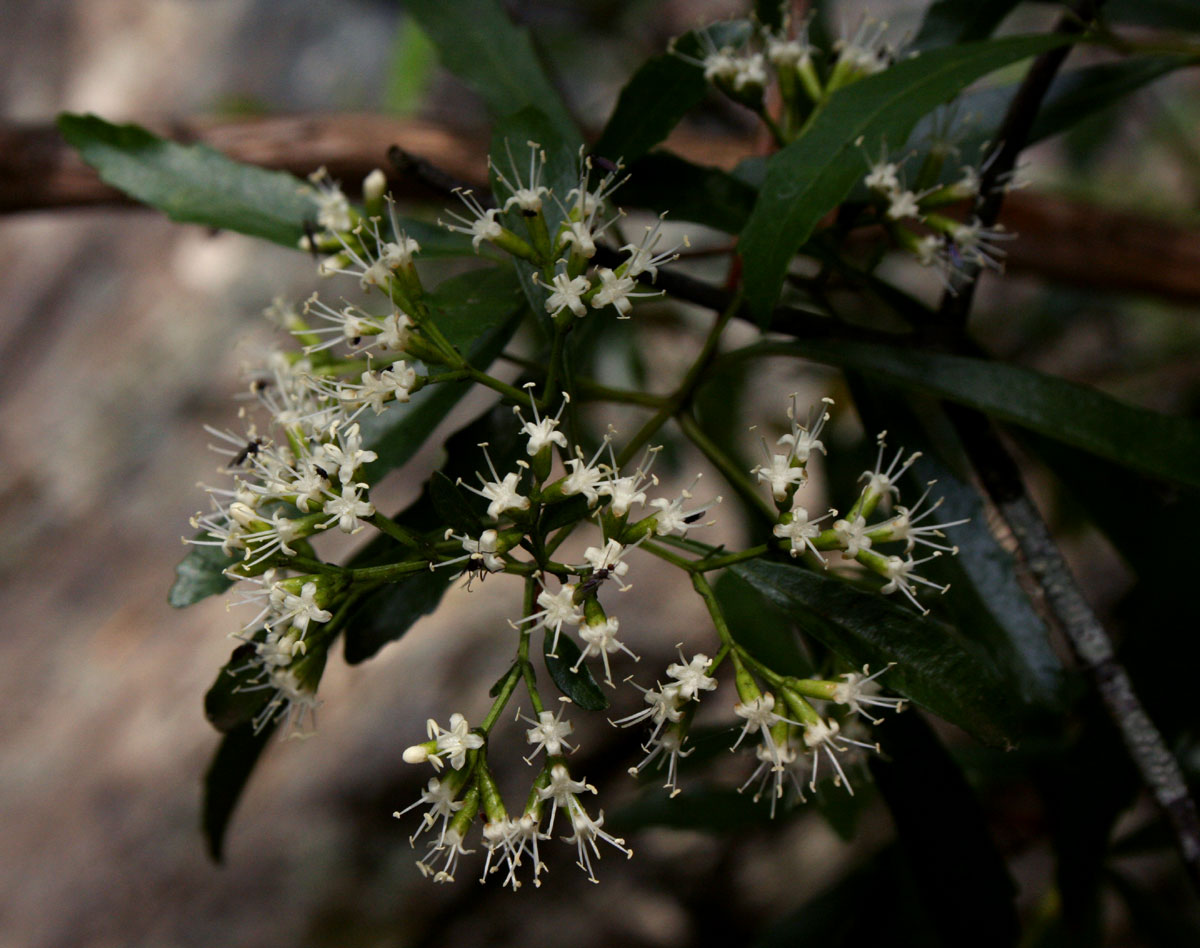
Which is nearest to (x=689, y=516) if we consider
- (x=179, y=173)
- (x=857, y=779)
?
(x=857, y=779)

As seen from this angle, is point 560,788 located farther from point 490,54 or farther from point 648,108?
point 490,54

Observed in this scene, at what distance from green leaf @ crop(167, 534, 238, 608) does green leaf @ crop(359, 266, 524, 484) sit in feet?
0.55

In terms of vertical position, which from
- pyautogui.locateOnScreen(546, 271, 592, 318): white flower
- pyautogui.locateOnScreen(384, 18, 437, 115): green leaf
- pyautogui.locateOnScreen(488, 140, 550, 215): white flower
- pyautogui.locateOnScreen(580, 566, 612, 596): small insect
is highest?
pyautogui.locateOnScreen(384, 18, 437, 115): green leaf

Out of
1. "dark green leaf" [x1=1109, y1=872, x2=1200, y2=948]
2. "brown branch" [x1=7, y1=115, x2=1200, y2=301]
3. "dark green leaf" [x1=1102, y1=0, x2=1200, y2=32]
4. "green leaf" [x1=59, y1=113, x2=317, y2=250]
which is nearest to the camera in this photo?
"green leaf" [x1=59, y1=113, x2=317, y2=250]

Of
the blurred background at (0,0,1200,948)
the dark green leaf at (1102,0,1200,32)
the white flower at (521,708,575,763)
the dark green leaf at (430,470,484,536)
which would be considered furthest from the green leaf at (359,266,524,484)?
the dark green leaf at (1102,0,1200,32)

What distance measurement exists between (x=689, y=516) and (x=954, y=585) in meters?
0.36

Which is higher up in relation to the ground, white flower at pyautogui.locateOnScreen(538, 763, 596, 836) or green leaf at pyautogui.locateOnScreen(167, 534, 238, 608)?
green leaf at pyautogui.locateOnScreen(167, 534, 238, 608)

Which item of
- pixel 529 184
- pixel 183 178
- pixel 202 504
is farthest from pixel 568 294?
pixel 202 504

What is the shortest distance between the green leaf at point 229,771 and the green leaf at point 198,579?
0.19m

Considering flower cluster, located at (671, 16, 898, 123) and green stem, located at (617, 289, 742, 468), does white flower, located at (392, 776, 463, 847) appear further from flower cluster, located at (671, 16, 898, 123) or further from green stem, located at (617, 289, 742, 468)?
flower cluster, located at (671, 16, 898, 123)

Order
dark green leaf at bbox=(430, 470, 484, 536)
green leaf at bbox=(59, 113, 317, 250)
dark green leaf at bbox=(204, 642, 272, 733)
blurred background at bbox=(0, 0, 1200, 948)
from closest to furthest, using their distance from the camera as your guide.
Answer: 1. dark green leaf at bbox=(430, 470, 484, 536)
2. dark green leaf at bbox=(204, 642, 272, 733)
3. green leaf at bbox=(59, 113, 317, 250)
4. blurred background at bbox=(0, 0, 1200, 948)

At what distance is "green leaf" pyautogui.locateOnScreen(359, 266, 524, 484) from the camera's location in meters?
0.90

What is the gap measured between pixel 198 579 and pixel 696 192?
0.65 meters

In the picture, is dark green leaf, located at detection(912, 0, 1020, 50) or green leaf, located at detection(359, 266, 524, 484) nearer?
green leaf, located at detection(359, 266, 524, 484)
